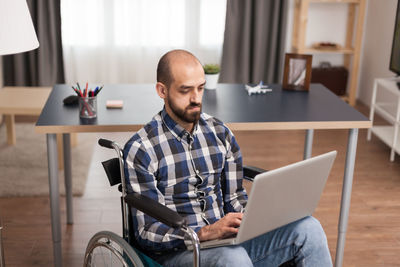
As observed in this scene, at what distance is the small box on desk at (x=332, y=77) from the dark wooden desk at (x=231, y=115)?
7.07ft

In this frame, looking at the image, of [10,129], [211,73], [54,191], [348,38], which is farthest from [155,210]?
[348,38]

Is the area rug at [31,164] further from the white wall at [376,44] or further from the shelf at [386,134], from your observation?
the white wall at [376,44]

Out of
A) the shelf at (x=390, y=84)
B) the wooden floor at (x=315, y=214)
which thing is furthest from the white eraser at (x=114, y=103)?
the shelf at (x=390, y=84)

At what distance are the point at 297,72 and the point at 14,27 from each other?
1.45m

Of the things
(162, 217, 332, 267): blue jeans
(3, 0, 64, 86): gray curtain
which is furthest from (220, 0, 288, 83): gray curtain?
(162, 217, 332, 267): blue jeans

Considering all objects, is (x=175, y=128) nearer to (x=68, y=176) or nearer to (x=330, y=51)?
(x=68, y=176)

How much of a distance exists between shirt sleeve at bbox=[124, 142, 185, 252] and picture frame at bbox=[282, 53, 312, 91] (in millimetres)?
1178

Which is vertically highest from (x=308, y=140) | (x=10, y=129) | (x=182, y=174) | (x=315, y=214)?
(x=182, y=174)

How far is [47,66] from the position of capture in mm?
4742

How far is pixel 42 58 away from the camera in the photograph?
4.69 m

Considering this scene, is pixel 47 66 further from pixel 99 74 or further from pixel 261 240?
pixel 261 240

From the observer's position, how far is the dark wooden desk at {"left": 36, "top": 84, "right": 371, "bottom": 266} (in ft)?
6.97

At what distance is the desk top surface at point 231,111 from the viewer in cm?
213

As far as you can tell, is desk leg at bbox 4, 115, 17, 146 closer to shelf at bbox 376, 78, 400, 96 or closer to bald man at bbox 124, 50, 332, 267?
bald man at bbox 124, 50, 332, 267
